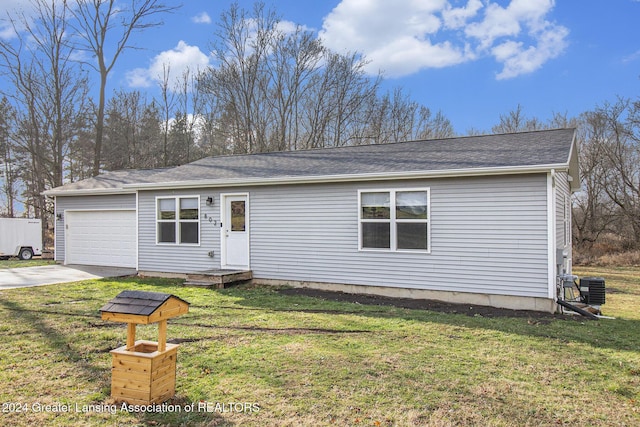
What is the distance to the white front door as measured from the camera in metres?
10.1

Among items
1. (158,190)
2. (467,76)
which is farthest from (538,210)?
(467,76)

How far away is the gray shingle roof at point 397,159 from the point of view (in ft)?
25.2

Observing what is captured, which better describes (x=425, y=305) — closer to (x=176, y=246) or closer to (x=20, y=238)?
(x=176, y=246)

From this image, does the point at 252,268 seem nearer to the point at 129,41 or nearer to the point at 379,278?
the point at 379,278

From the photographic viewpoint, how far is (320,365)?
4.21 meters

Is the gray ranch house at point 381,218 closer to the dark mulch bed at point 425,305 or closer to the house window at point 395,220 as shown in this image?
the house window at point 395,220

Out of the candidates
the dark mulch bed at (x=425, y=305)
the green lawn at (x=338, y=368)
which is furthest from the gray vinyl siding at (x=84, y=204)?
the dark mulch bed at (x=425, y=305)

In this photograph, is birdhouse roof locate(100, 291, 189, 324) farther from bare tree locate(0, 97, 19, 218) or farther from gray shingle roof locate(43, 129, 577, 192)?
bare tree locate(0, 97, 19, 218)

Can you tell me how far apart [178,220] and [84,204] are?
4.68 meters

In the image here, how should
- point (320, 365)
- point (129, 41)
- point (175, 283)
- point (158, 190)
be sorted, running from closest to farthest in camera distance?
1. point (320, 365)
2. point (175, 283)
3. point (158, 190)
4. point (129, 41)

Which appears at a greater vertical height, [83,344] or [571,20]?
[571,20]

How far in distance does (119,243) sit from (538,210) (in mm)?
11368

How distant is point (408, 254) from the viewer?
27.1 feet

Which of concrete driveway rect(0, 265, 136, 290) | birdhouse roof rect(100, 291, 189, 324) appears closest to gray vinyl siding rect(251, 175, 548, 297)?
concrete driveway rect(0, 265, 136, 290)
